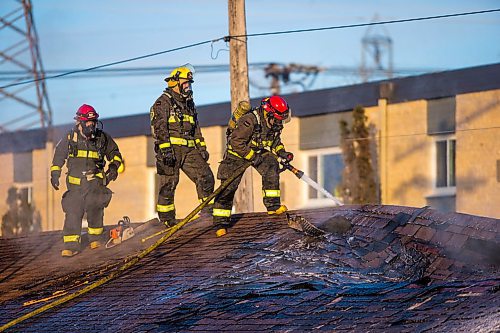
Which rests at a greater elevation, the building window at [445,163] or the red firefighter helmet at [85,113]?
the red firefighter helmet at [85,113]

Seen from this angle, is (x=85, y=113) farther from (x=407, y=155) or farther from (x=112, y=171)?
(x=407, y=155)

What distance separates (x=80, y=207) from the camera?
47.0ft

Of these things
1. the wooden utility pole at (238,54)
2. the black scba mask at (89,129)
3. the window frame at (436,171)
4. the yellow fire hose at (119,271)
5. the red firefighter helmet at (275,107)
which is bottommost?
the yellow fire hose at (119,271)

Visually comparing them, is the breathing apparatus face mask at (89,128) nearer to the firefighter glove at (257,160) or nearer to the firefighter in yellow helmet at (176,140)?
the firefighter in yellow helmet at (176,140)

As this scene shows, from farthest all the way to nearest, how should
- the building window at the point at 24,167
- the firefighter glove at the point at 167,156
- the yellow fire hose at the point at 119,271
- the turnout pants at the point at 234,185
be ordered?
the building window at the point at 24,167, the firefighter glove at the point at 167,156, the turnout pants at the point at 234,185, the yellow fire hose at the point at 119,271

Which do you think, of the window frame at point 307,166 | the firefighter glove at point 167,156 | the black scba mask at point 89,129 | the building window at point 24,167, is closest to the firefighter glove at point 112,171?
the black scba mask at point 89,129

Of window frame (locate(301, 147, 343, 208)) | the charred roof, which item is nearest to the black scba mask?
the charred roof

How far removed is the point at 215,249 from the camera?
40.1 ft

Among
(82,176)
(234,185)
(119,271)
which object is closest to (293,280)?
(119,271)

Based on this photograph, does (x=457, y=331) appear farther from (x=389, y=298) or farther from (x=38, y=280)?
(x=38, y=280)

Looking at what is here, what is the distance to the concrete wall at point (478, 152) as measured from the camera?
2064cm

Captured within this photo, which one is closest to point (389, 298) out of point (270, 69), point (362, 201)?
point (362, 201)

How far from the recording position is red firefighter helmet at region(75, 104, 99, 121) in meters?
13.9

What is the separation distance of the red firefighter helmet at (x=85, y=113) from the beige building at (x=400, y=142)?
934 centimetres
